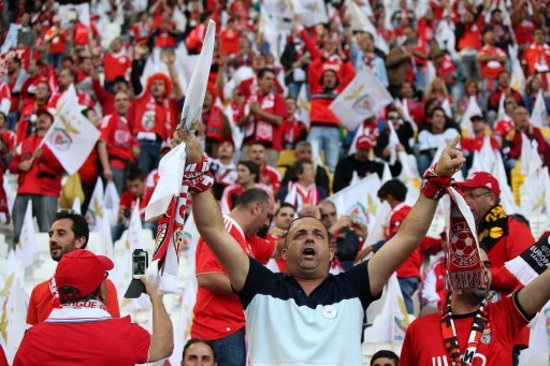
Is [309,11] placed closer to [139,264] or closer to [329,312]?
[139,264]

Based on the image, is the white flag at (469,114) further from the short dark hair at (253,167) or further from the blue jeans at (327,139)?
the short dark hair at (253,167)

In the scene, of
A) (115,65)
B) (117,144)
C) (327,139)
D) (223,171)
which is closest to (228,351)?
(223,171)

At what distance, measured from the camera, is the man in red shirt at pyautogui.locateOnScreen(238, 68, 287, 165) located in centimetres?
1373

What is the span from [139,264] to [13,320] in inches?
124

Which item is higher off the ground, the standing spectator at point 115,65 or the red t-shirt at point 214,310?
the standing spectator at point 115,65

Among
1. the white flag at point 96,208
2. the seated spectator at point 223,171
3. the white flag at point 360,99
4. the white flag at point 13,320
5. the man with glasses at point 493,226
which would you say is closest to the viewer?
the man with glasses at point 493,226

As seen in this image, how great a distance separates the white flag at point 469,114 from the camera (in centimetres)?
1512

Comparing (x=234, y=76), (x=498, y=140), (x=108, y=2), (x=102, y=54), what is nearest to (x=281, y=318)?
(x=498, y=140)

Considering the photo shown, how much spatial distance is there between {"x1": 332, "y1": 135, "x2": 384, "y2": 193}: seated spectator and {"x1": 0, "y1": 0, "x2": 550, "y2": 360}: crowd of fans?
0.02m

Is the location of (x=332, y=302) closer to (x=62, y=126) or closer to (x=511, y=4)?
(x=62, y=126)

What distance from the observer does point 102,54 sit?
1964 centimetres

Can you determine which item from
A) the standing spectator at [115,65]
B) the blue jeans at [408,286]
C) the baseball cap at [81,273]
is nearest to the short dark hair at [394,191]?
the blue jeans at [408,286]

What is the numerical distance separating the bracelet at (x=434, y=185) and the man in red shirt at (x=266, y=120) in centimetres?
855

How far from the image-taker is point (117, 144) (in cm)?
1243
